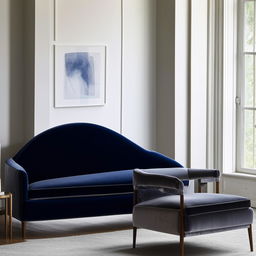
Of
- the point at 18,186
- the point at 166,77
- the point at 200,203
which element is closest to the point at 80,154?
the point at 18,186

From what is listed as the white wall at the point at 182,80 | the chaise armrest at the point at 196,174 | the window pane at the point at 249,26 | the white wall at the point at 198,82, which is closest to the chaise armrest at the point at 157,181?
the chaise armrest at the point at 196,174

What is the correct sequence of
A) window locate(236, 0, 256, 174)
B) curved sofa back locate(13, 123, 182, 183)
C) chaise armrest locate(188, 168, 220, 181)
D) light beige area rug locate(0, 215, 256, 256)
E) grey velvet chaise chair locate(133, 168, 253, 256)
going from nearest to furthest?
grey velvet chaise chair locate(133, 168, 253, 256)
light beige area rug locate(0, 215, 256, 256)
chaise armrest locate(188, 168, 220, 181)
curved sofa back locate(13, 123, 182, 183)
window locate(236, 0, 256, 174)

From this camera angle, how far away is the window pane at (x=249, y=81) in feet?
25.9

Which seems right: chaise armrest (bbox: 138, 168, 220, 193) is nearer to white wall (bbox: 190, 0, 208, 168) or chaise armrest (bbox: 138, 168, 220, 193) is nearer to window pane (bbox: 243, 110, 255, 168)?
white wall (bbox: 190, 0, 208, 168)

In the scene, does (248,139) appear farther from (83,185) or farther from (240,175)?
(83,185)

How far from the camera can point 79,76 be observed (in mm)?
7406

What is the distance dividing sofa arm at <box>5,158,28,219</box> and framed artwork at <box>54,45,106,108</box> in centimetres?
114

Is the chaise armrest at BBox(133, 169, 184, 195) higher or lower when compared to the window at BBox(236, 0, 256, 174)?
lower

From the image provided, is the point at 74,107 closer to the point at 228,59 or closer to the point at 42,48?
the point at 42,48

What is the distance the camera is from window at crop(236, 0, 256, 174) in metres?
7.88

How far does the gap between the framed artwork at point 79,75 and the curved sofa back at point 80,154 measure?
430mm

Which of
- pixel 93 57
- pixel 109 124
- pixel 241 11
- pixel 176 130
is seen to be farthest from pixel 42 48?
pixel 241 11

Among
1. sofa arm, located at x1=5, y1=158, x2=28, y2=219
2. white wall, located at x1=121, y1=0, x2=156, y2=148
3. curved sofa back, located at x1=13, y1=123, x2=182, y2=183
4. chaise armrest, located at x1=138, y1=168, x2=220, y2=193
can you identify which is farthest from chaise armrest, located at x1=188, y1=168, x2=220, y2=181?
white wall, located at x1=121, y1=0, x2=156, y2=148

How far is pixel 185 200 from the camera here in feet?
18.2
